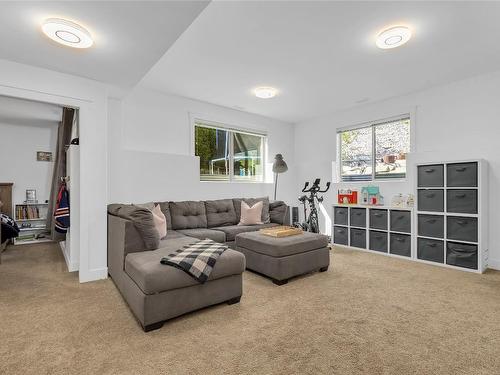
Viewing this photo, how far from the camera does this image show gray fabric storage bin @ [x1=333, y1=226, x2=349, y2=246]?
4.65 meters

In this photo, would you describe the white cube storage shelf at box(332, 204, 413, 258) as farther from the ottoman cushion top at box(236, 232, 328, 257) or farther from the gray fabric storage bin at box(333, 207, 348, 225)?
the ottoman cushion top at box(236, 232, 328, 257)

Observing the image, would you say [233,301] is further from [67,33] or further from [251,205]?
[67,33]

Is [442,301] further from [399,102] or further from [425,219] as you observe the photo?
[399,102]

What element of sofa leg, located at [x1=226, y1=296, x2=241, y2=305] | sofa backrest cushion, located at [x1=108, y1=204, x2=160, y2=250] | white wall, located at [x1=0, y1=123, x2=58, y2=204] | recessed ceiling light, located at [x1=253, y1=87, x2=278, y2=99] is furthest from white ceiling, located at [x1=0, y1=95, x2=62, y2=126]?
sofa leg, located at [x1=226, y1=296, x2=241, y2=305]

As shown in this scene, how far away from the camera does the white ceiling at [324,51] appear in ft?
7.28

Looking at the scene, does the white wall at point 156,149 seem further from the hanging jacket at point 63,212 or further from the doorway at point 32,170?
the doorway at point 32,170

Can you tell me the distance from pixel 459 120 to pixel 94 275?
509 cm

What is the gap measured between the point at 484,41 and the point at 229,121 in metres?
3.60

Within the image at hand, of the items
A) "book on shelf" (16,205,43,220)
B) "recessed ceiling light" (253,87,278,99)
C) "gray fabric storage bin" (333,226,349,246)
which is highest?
"recessed ceiling light" (253,87,278,99)

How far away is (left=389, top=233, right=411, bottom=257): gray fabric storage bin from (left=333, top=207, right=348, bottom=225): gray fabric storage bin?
2.64 ft

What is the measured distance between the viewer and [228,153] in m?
5.08

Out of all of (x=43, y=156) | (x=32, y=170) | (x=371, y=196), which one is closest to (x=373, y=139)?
(x=371, y=196)

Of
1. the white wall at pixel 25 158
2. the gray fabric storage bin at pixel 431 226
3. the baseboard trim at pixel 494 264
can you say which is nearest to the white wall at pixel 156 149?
the white wall at pixel 25 158

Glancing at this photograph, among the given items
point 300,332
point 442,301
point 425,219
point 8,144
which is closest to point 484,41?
point 425,219
